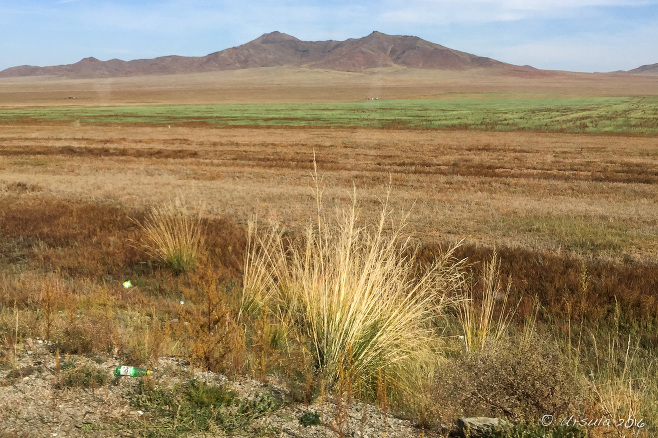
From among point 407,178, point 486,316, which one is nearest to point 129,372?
point 486,316

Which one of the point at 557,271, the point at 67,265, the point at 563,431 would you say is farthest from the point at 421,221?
the point at 563,431

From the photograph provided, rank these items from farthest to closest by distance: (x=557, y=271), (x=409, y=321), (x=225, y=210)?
(x=225, y=210), (x=557, y=271), (x=409, y=321)

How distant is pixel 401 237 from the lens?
11.5 meters

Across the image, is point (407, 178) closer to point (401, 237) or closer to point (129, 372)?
point (401, 237)

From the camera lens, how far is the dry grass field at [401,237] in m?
4.02

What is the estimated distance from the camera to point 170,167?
23.6 meters

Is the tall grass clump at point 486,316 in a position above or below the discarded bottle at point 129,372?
below

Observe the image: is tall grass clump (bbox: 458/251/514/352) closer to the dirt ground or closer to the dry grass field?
the dry grass field

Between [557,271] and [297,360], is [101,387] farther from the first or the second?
[557,271]

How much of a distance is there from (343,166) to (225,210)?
1010 cm

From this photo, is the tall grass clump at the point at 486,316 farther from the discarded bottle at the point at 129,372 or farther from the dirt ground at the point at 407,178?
the discarded bottle at the point at 129,372

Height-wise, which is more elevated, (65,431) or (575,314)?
(65,431)

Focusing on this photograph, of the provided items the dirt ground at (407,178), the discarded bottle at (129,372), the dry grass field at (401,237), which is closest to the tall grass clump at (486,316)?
the dry grass field at (401,237)

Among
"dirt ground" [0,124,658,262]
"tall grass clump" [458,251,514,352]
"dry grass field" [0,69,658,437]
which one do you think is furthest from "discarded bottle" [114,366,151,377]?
"dirt ground" [0,124,658,262]
